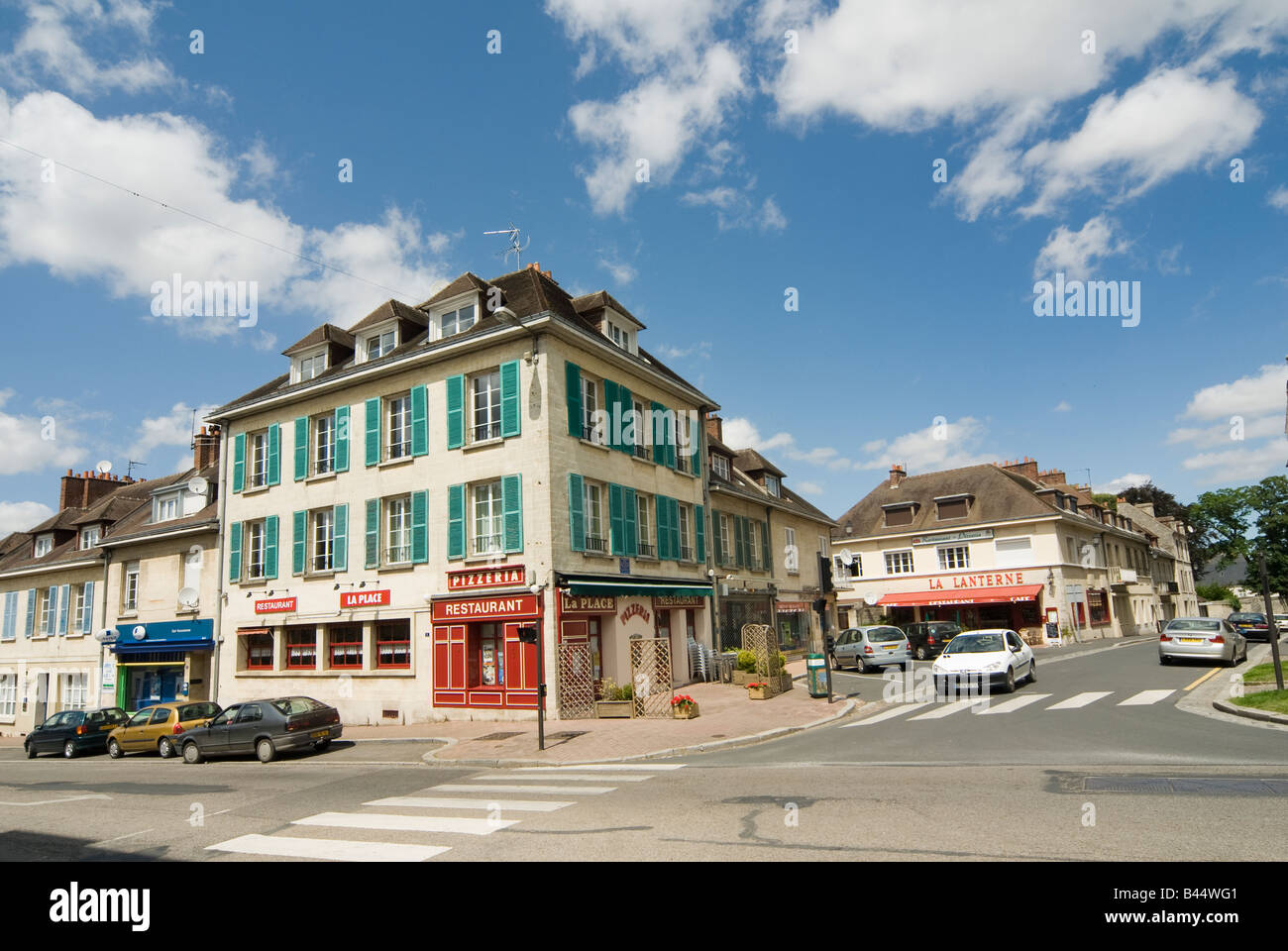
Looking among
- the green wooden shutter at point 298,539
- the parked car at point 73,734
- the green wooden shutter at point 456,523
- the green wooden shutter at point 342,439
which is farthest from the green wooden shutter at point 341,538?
the parked car at point 73,734

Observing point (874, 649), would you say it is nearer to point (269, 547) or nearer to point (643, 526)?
point (643, 526)

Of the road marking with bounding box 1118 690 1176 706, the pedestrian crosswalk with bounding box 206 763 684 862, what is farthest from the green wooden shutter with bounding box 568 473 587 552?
the road marking with bounding box 1118 690 1176 706

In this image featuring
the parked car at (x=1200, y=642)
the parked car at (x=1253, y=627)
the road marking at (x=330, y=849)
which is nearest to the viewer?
the road marking at (x=330, y=849)

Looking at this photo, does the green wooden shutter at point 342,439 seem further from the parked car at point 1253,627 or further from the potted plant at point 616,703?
the parked car at point 1253,627

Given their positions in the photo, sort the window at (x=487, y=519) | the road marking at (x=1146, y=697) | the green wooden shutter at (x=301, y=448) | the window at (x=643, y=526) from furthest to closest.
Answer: the green wooden shutter at (x=301, y=448), the window at (x=643, y=526), the window at (x=487, y=519), the road marking at (x=1146, y=697)

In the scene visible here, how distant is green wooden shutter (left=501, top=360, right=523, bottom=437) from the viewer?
808 inches

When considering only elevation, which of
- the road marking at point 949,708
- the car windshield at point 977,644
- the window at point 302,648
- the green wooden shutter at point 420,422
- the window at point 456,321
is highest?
the window at point 456,321

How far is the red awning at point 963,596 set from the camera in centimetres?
4203

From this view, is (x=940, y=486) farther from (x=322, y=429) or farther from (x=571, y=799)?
(x=571, y=799)

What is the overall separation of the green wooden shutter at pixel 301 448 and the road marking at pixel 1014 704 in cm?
1968

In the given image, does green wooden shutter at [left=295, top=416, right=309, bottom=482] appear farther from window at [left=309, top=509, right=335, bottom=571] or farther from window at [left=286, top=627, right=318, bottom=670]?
window at [left=286, top=627, right=318, bottom=670]

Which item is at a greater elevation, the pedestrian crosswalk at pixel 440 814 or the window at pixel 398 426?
the window at pixel 398 426

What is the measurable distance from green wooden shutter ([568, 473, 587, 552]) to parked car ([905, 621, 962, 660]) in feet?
58.6
